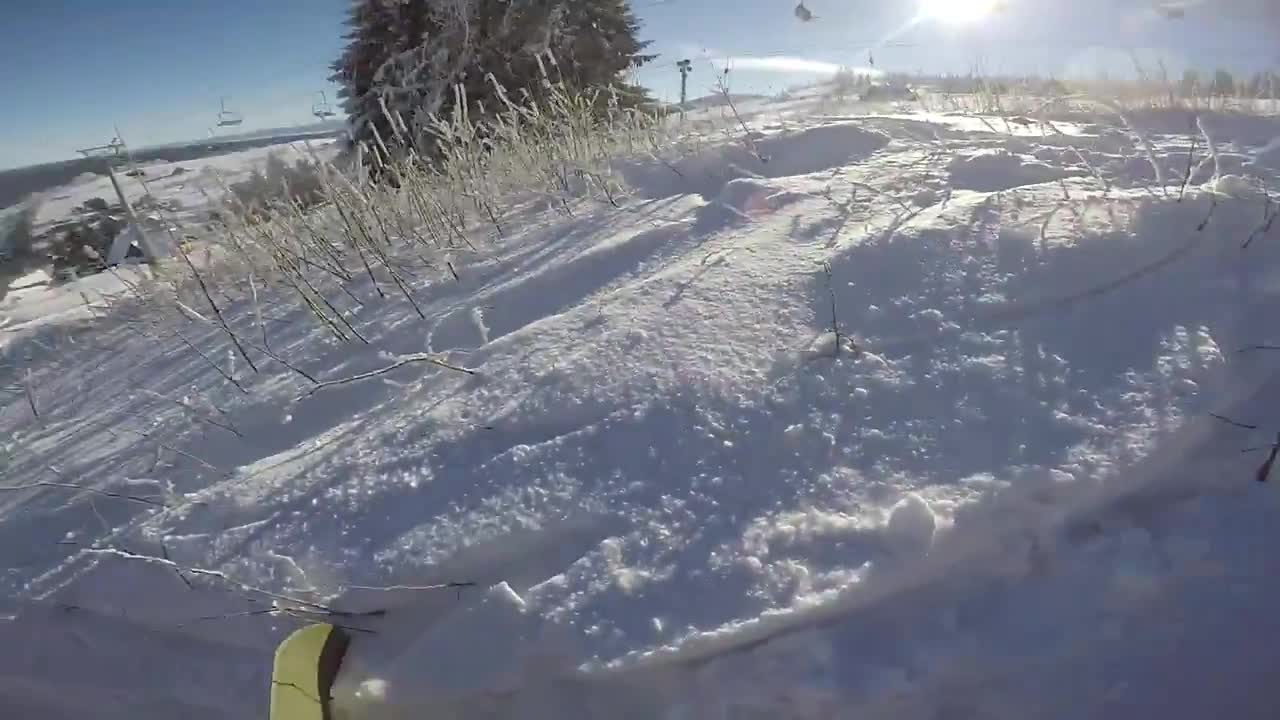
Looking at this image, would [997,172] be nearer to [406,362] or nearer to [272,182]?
[406,362]

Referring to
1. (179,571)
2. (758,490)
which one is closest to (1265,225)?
(758,490)

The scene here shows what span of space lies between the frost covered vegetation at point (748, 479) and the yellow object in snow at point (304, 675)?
0.04 m

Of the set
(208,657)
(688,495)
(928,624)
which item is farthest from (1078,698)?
(208,657)

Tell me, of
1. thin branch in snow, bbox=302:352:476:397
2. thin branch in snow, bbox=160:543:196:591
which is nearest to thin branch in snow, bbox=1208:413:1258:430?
thin branch in snow, bbox=302:352:476:397

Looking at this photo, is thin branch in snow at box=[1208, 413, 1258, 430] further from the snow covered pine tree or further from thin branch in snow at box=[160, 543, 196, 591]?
the snow covered pine tree

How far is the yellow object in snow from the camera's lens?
1.47 meters

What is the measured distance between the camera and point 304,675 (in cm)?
149

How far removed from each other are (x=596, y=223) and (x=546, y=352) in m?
1.31

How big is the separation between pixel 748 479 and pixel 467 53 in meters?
7.79

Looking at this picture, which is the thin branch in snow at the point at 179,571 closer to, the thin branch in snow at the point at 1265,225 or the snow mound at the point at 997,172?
the snow mound at the point at 997,172

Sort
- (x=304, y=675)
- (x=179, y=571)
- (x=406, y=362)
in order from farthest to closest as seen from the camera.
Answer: (x=406, y=362)
(x=179, y=571)
(x=304, y=675)

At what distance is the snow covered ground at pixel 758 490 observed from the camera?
1.40 m

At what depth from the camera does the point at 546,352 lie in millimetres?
2262

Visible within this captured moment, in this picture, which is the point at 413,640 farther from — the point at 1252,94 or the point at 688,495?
the point at 1252,94
